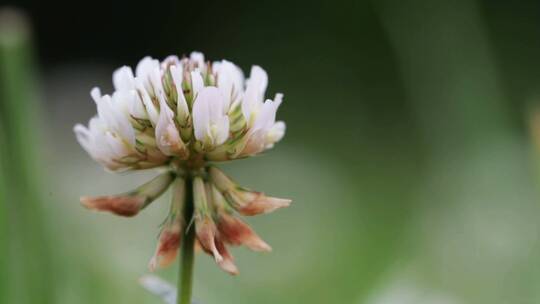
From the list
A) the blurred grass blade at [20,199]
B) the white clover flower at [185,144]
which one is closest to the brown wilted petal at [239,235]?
the white clover flower at [185,144]

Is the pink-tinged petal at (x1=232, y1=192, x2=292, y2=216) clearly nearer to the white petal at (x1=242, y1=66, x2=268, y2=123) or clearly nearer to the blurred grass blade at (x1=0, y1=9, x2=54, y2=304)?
the white petal at (x1=242, y1=66, x2=268, y2=123)

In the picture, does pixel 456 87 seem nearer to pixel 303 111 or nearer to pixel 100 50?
pixel 303 111

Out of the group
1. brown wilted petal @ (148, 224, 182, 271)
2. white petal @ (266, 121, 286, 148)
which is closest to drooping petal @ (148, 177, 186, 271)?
brown wilted petal @ (148, 224, 182, 271)

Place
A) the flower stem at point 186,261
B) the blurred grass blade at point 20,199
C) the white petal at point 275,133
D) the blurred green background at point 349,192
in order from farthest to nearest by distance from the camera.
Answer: the blurred green background at point 349,192 → the blurred grass blade at point 20,199 → the white petal at point 275,133 → the flower stem at point 186,261

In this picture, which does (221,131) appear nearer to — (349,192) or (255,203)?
(255,203)

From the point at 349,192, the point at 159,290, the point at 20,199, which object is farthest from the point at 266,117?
the point at 349,192

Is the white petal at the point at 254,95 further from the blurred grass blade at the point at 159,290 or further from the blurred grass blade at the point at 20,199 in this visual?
the blurred grass blade at the point at 20,199

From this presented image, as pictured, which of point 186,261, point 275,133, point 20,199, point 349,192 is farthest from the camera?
point 349,192
